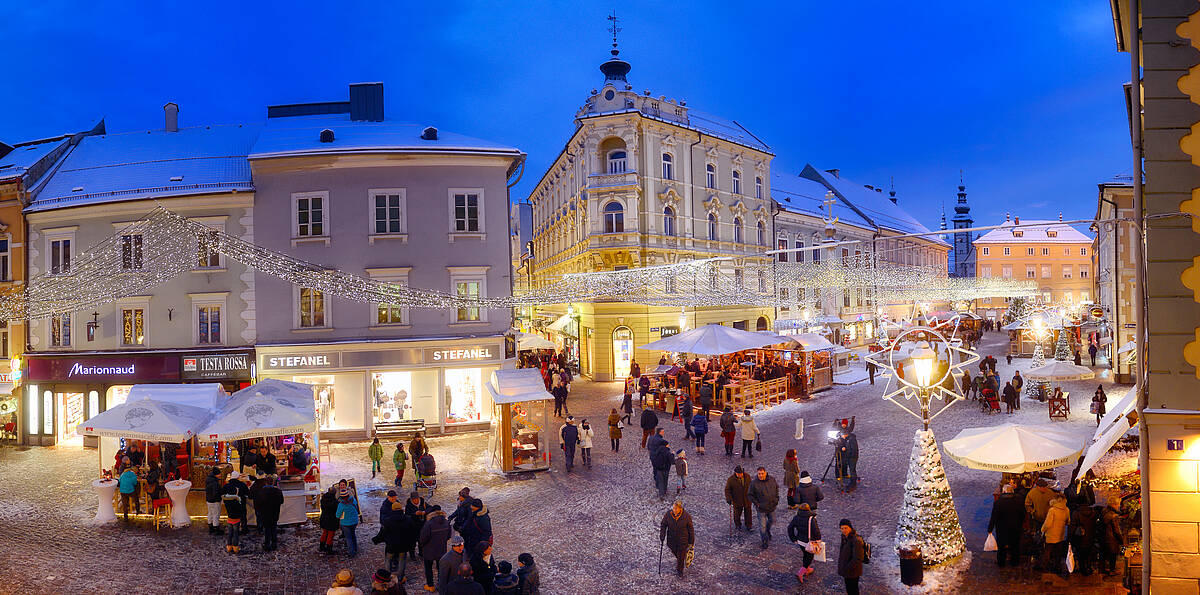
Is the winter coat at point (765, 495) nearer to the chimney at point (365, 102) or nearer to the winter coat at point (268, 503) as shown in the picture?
the winter coat at point (268, 503)

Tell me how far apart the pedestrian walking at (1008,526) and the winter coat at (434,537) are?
9.18 meters

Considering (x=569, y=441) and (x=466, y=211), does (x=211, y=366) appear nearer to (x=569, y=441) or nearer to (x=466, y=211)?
(x=466, y=211)

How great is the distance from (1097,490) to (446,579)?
14042 millimetres

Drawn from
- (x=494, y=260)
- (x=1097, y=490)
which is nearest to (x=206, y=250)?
(x=494, y=260)

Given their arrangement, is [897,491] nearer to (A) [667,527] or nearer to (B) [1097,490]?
(B) [1097,490]

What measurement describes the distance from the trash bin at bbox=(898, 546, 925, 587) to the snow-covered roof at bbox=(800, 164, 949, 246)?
51677mm

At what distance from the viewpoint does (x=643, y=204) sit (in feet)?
111

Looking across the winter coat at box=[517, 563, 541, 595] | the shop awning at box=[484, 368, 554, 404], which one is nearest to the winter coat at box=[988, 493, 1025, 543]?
the winter coat at box=[517, 563, 541, 595]

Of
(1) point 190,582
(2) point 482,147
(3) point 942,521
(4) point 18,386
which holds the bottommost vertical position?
(1) point 190,582

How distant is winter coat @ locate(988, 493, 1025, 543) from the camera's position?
1047cm

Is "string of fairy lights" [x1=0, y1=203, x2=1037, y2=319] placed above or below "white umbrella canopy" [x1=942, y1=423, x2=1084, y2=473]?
above

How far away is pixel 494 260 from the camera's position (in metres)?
23.3

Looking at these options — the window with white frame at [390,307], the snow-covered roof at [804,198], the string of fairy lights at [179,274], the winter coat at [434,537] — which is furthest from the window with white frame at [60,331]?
the snow-covered roof at [804,198]

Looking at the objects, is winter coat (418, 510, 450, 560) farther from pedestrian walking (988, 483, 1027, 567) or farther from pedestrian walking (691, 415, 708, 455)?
pedestrian walking (691, 415, 708, 455)
